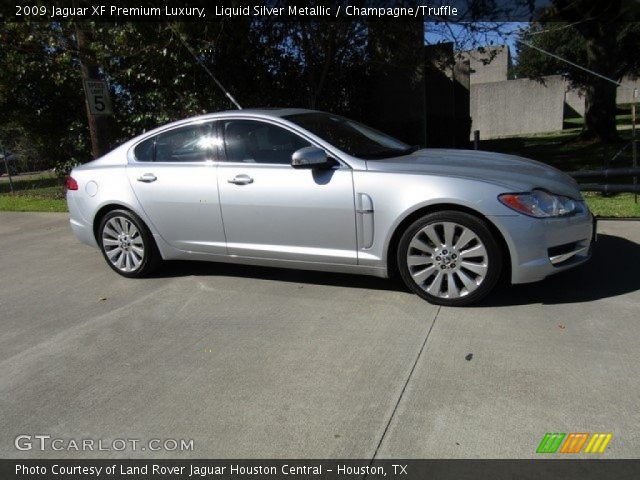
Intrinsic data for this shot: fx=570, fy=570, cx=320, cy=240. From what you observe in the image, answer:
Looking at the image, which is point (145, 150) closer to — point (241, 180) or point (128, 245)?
point (128, 245)

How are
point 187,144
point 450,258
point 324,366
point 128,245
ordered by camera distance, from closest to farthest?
point 324,366
point 450,258
point 187,144
point 128,245

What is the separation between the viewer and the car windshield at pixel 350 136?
486cm

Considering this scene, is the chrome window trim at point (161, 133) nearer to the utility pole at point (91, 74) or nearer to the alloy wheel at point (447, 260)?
the alloy wheel at point (447, 260)

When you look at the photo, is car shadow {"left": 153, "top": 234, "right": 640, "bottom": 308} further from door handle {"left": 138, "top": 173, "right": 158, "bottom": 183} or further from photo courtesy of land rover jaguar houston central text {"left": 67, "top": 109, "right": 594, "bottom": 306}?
door handle {"left": 138, "top": 173, "right": 158, "bottom": 183}

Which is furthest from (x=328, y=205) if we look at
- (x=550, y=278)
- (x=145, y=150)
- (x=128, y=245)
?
(x=128, y=245)

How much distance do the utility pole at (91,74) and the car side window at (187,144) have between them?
447 cm

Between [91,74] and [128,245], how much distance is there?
5722mm

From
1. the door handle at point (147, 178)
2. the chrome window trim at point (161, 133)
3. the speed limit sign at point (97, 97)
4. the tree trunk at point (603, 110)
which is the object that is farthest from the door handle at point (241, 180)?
the tree trunk at point (603, 110)

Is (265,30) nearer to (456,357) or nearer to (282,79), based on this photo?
(282,79)

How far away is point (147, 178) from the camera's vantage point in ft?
17.6

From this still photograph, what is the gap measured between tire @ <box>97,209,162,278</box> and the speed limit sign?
13.3 ft

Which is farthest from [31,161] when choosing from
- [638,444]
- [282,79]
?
[638,444]

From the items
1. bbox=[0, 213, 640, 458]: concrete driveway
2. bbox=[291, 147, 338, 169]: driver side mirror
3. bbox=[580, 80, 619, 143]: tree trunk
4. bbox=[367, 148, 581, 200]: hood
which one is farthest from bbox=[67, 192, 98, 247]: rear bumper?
bbox=[580, 80, 619, 143]: tree trunk

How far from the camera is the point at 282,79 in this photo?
36.2 ft
